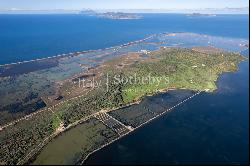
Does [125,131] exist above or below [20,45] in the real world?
below

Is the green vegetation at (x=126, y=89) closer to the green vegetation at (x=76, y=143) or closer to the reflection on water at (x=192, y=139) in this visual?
the green vegetation at (x=76, y=143)

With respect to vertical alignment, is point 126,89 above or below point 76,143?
above

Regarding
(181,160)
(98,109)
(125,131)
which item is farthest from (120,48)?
(181,160)

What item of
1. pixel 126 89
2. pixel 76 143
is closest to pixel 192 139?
pixel 76 143

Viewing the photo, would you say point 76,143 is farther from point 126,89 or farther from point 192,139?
point 126,89

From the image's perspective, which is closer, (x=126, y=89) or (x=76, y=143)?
(x=76, y=143)

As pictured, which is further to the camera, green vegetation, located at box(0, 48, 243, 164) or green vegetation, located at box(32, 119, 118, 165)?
green vegetation, located at box(0, 48, 243, 164)

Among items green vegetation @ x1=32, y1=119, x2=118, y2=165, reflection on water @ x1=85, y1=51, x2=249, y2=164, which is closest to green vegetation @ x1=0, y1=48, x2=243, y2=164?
green vegetation @ x1=32, y1=119, x2=118, y2=165

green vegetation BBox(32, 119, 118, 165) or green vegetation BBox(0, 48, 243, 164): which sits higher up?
green vegetation BBox(0, 48, 243, 164)

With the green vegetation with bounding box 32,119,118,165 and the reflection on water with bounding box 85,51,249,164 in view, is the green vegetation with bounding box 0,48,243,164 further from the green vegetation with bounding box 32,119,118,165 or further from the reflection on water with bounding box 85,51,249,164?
the reflection on water with bounding box 85,51,249,164

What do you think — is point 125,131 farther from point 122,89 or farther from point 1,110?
point 1,110

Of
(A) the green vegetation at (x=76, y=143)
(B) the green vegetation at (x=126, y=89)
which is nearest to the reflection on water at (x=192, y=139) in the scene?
(A) the green vegetation at (x=76, y=143)
